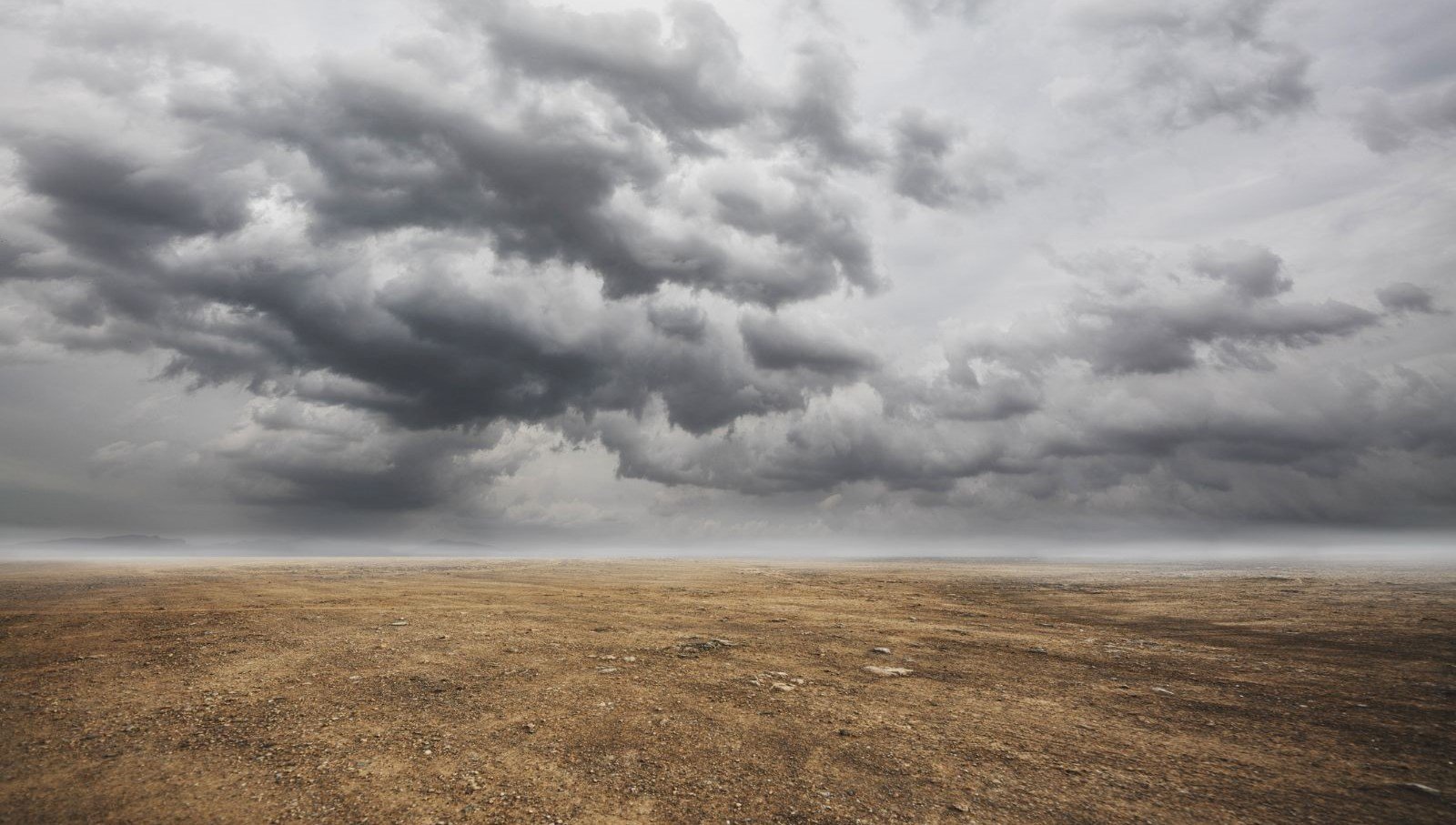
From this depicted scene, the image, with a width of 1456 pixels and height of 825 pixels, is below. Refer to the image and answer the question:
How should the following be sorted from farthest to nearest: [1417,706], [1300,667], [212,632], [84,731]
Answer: [212,632] < [1300,667] < [1417,706] < [84,731]

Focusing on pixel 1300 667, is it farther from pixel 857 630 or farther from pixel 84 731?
pixel 84 731

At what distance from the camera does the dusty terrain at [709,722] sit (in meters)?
7.99

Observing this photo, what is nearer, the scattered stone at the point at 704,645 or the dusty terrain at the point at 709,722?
the dusty terrain at the point at 709,722

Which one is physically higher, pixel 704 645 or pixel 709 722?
pixel 709 722

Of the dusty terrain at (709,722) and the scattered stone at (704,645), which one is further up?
Answer: the dusty terrain at (709,722)

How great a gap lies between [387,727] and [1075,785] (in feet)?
37.1

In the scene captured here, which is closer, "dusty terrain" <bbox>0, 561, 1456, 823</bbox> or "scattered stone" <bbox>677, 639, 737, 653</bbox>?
"dusty terrain" <bbox>0, 561, 1456, 823</bbox>

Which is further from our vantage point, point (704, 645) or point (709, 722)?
point (704, 645)

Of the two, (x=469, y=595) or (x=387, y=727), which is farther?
(x=469, y=595)

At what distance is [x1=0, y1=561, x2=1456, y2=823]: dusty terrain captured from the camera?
7992 mm

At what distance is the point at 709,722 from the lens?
442 inches

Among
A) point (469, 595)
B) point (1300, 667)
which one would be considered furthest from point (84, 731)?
point (1300, 667)

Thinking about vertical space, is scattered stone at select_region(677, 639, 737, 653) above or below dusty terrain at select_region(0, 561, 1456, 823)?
below

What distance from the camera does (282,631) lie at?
1894cm
